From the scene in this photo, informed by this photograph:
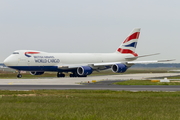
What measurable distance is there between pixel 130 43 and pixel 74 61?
48.5 feet

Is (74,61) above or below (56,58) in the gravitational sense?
below

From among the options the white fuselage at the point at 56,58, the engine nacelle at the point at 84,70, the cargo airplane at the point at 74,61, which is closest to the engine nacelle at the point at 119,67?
the cargo airplane at the point at 74,61

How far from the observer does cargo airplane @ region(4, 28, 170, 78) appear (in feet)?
210

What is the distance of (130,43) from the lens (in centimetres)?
8031

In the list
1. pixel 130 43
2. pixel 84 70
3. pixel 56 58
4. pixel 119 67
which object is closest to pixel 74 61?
pixel 56 58

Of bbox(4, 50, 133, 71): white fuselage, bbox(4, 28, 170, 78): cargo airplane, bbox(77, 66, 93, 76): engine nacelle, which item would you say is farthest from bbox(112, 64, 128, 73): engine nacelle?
bbox(4, 50, 133, 71): white fuselage

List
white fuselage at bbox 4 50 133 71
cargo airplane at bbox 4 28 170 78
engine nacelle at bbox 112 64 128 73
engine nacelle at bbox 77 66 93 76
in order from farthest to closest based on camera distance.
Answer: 1. engine nacelle at bbox 112 64 128 73
2. engine nacelle at bbox 77 66 93 76
3. cargo airplane at bbox 4 28 170 78
4. white fuselage at bbox 4 50 133 71

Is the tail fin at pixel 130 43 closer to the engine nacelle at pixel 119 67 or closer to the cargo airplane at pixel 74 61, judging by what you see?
the cargo airplane at pixel 74 61

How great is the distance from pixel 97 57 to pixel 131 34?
9076 millimetres

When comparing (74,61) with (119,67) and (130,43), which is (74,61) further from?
(130,43)

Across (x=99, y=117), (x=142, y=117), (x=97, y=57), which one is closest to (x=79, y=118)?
(x=99, y=117)

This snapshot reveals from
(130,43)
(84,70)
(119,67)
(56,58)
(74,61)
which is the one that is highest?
(130,43)

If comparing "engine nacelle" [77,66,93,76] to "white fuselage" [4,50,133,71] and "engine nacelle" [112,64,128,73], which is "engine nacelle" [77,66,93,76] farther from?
"engine nacelle" [112,64,128,73]

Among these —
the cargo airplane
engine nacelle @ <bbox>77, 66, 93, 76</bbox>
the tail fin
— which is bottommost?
engine nacelle @ <bbox>77, 66, 93, 76</bbox>
